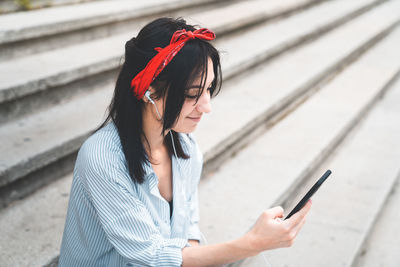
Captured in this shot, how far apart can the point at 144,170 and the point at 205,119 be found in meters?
1.73

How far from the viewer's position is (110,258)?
5.12ft

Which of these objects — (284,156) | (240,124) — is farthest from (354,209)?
(240,124)

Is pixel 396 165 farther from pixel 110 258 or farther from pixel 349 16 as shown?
pixel 349 16

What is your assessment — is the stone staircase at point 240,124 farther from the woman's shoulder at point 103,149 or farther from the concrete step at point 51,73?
the woman's shoulder at point 103,149

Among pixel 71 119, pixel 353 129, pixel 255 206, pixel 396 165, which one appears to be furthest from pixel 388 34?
pixel 71 119

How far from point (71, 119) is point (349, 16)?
4.30 metres

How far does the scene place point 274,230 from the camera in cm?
134

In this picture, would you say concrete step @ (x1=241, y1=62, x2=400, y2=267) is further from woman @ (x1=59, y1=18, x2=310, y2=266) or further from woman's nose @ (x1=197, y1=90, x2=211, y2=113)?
woman's nose @ (x1=197, y1=90, x2=211, y2=113)

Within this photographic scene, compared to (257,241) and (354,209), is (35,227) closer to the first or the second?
(257,241)

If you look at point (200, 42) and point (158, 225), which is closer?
point (200, 42)

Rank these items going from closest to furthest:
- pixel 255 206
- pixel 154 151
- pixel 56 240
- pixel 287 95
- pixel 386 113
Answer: pixel 154 151, pixel 56 240, pixel 255 206, pixel 287 95, pixel 386 113

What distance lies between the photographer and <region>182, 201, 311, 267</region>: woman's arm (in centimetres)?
134

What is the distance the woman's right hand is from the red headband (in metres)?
0.52

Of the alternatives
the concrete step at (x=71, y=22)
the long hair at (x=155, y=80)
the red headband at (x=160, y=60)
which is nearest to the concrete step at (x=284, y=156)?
the long hair at (x=155, y=80)
